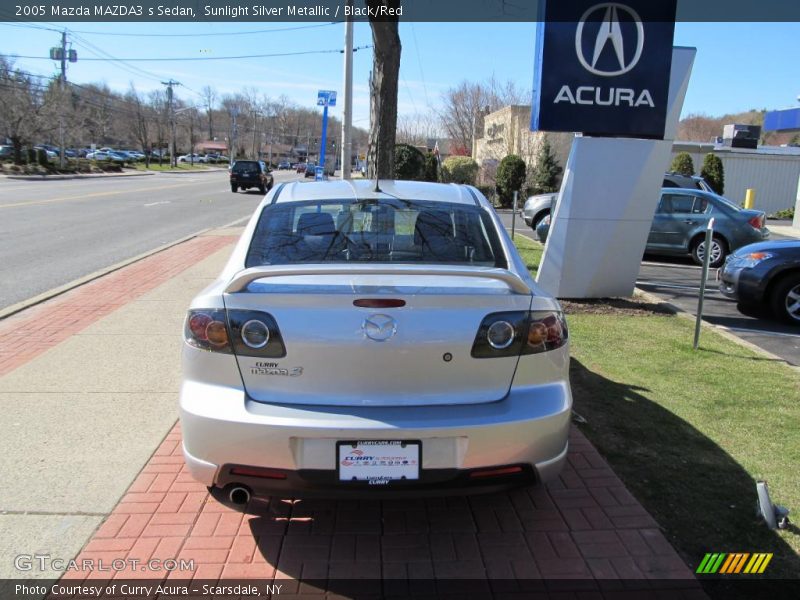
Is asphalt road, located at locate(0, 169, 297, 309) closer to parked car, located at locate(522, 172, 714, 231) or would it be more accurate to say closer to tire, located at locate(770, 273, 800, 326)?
parked car, located at locate(522, 172, 714, 231)

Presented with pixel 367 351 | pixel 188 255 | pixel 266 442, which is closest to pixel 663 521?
pixel 367 351

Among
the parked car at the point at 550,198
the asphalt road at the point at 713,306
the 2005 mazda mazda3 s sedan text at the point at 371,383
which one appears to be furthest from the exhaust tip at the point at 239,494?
the parked car at the point at 550,198

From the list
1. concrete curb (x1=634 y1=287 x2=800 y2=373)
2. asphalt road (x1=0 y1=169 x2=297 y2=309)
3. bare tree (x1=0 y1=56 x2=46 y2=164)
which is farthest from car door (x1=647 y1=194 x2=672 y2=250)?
bare tree (x1=0 y1=56 x2=46 y2=164)

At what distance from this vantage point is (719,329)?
24.9 ft

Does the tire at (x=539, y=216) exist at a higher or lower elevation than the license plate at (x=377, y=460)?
higher

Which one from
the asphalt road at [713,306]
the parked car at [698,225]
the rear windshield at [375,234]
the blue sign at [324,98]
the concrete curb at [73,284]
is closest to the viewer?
the rear windshield at [375,234]

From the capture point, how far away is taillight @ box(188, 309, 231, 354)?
2846 mm

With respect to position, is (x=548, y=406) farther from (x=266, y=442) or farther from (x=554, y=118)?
(x=554, y=118)

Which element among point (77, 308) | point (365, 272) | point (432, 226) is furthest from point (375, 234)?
point (77, 308)

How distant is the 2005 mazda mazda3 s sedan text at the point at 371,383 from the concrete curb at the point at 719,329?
4.44 m

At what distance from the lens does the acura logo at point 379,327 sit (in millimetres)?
2752

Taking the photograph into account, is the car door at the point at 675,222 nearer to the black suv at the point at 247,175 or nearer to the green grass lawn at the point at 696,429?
the green grass lawn at the point at 696,429

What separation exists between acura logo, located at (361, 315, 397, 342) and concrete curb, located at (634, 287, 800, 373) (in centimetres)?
494

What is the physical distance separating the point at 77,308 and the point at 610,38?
7.04m
